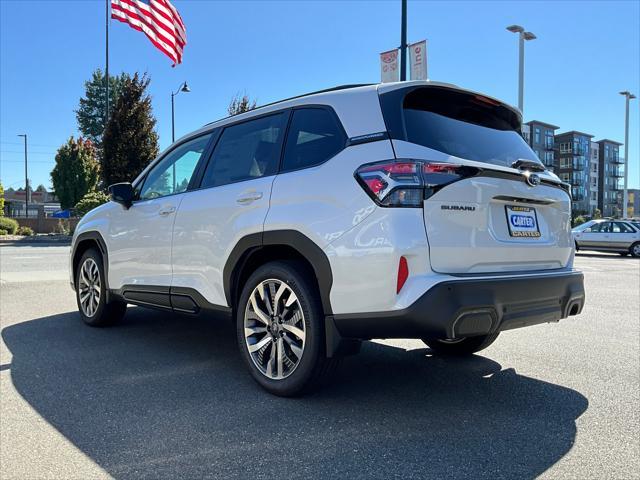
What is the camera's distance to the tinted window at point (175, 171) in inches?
182

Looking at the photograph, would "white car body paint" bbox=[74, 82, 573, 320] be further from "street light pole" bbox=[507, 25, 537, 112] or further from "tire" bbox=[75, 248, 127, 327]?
"street light pole" bbox=[507, 25, 537, 112]

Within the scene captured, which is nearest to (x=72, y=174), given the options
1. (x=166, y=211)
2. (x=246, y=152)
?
(x=166, y=211)

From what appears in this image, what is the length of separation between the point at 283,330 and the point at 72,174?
4299 cm

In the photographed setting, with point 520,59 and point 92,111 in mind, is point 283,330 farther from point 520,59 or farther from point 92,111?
point 92,111

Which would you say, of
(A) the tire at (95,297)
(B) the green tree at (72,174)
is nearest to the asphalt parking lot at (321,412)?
(A) the tire at (95,297)

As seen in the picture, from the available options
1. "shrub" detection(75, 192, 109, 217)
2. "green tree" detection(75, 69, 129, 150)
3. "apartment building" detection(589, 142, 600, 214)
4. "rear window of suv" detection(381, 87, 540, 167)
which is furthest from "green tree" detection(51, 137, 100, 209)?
"apartment building" detection(589, 142, 600, 214)

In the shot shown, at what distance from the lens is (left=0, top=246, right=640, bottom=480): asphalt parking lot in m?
2.61

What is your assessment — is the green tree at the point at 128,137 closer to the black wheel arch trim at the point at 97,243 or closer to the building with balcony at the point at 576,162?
the black wheel arch trim at the point at 97,243

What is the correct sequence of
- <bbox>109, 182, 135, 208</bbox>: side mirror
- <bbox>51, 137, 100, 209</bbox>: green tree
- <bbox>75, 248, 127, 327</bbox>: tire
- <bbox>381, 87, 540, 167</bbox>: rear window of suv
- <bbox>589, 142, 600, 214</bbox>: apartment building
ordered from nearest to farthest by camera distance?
<bbox>381, 87, 540, 167</bbox>: rear window of suv
<bbox>109, 182, 135, 208</bbox>: side mirror
<bbox>75, 248, 127, 327</bbox>: tire
<bbox>51, 137, 100, 209</bbox>: green tree
<bbox>589, 142, 600, 214</bbox>: apartment building

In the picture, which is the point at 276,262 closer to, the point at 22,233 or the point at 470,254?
the point at 470,254

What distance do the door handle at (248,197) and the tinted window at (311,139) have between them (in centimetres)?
26

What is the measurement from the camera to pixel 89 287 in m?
5.74

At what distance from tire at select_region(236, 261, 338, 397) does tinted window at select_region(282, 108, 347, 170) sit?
682 mm

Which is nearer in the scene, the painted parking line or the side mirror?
the side mirror
